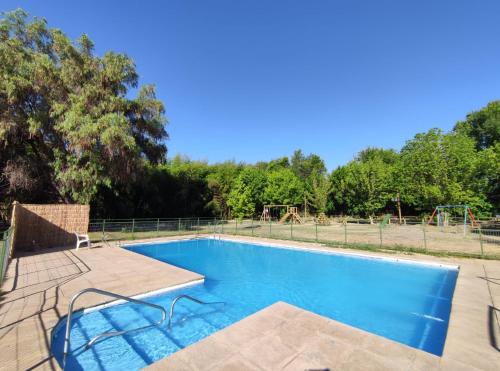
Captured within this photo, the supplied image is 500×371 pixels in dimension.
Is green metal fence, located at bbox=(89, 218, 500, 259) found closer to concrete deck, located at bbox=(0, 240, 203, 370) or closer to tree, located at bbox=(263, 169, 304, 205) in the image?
concrete deck, located at bbox=(0, 240, 203, 370)

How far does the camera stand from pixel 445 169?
2286cm

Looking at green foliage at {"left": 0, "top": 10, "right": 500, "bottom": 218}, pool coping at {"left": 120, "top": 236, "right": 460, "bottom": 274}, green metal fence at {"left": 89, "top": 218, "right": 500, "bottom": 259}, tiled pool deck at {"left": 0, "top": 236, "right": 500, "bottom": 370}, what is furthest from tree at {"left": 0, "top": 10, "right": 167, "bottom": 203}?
tiled pool deck at {"left": 0, "top": 236, "right": 500, "bottom": 370}

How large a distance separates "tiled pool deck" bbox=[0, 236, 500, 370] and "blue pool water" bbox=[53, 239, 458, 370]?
0.55m

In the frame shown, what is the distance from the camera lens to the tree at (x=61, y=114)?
13.5 m

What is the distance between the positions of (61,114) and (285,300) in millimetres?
15305

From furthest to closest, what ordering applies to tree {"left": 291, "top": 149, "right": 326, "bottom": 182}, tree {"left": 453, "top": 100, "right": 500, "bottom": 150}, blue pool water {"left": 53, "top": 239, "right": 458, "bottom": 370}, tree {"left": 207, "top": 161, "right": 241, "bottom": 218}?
tree {"left": 291, "top": 149, "right": 326, "bottom": 182}
tree {"left": 453, "top": 100, "right": 500, "bottom": 150}
tree {"left": 207, "top": 161, "right": 241, "bottom": 218}
blue pool water {"left": 53, "top": 239, "right": 458, "bottom": 370}

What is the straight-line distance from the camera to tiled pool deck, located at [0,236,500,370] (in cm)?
299

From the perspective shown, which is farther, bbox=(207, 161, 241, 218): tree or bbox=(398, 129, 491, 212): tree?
bbox=(207, 161, 241, 218): tree

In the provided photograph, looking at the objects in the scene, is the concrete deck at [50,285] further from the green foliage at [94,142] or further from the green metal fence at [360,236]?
the green foliage at [94,142]

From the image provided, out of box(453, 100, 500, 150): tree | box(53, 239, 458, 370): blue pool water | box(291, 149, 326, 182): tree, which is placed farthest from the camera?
box(291, 149, 326, 182): tree

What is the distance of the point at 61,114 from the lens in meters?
14.3

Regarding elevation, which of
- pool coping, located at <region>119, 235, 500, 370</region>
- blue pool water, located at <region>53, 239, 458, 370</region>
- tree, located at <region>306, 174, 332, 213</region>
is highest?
tree, located at <region>306, 174, 332, 213</region>

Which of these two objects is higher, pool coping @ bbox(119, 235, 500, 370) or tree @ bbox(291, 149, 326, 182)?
tree @ bbox(291, 149, 326, 182)

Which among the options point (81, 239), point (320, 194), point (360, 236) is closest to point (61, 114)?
point (81, 239)
